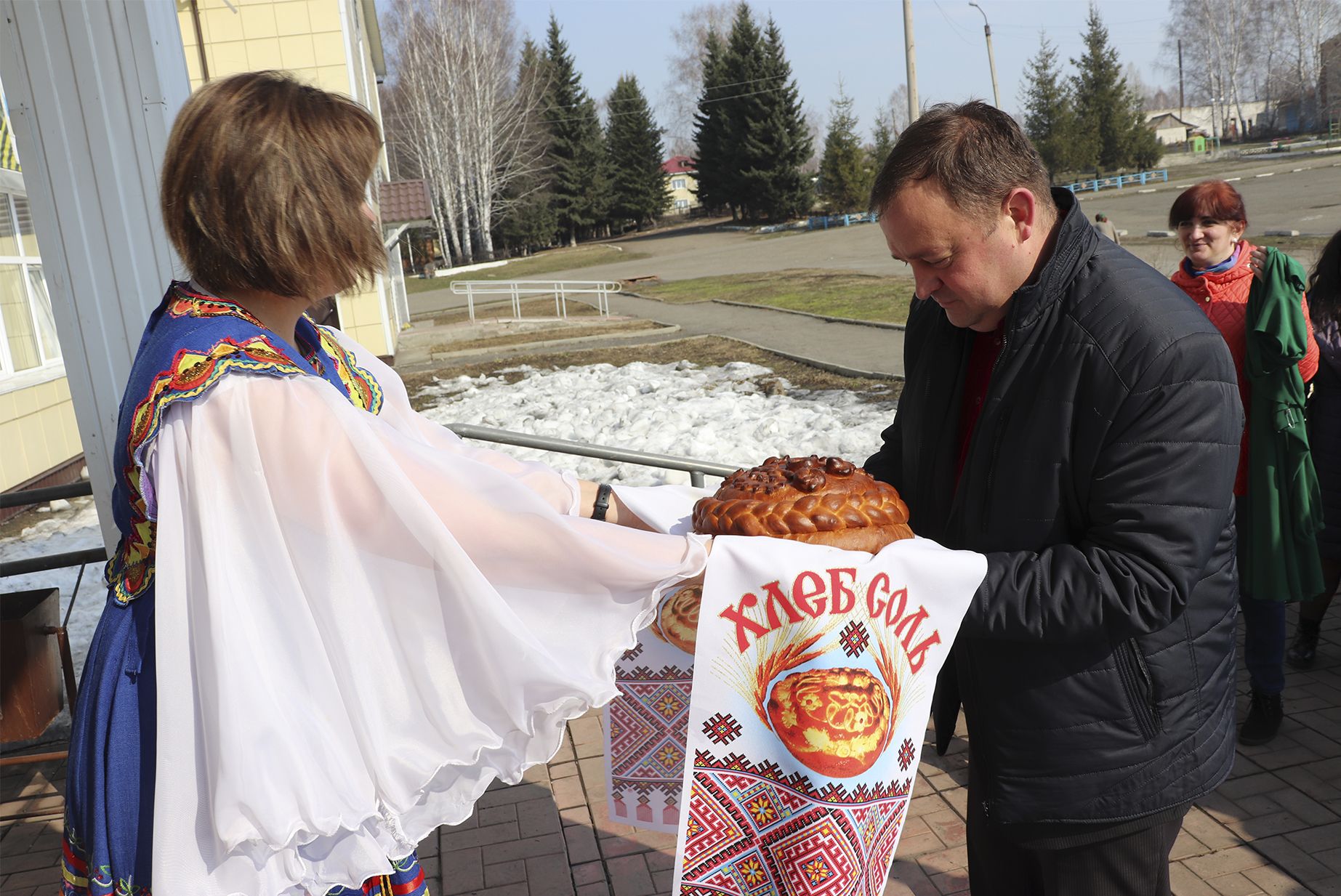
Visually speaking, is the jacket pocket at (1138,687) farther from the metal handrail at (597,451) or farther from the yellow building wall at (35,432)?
the yellow building wall at (35,432)

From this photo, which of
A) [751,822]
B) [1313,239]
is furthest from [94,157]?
[1313,239]

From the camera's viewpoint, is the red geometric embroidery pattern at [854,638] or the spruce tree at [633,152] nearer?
the red geometric embroidery pattern at [854,638]

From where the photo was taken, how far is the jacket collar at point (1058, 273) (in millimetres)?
1900

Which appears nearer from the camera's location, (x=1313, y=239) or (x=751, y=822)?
(x=751, y=822)

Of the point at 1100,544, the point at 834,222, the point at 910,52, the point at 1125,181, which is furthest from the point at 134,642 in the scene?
the point at 1125,181

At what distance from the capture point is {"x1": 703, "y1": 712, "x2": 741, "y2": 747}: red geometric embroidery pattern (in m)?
1.86

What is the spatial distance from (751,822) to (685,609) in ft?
1.49

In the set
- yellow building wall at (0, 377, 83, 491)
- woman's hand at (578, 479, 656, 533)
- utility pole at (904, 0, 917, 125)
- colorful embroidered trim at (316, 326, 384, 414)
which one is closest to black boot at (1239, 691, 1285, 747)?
woman's hand at (578, 479, 656, 533)

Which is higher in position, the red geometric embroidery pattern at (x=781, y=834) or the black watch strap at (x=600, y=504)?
the black watch strap at (x=600, y=504)

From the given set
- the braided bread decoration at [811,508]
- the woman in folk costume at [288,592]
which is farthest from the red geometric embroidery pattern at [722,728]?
the braided bread decoration at [811,508]

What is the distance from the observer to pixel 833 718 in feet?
5.99

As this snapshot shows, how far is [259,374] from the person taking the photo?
5.03 ft

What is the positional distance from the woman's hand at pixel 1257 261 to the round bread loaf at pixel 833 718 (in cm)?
319

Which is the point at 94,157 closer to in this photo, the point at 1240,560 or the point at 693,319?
the point at 1240,560
